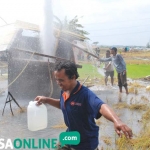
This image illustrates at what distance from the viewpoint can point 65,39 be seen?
10.1 m

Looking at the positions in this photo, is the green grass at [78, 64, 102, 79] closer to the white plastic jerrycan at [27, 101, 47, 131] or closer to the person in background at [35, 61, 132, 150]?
the white plastic jerrycan at [27, 101, 47, 131]

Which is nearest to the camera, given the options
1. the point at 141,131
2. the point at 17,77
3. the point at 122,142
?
the point at 122,142

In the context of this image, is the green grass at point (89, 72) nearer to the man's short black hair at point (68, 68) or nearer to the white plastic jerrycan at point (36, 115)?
the white plastic jerrycan at point (36, 115)

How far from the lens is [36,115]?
3209 millimetres

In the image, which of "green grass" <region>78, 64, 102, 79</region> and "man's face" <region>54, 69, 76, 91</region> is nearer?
"man's face" <region>54, 69, 76, 91</region>

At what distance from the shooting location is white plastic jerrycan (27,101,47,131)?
3.19 m

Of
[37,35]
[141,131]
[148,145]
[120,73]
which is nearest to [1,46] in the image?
[37,35]

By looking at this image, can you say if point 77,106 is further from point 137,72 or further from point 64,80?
point 137,72

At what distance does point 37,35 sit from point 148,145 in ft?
22.4

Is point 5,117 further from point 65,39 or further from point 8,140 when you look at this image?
point 65,39

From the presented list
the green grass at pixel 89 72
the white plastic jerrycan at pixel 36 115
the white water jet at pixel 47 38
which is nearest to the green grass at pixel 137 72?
the green grass at pixel 89 72

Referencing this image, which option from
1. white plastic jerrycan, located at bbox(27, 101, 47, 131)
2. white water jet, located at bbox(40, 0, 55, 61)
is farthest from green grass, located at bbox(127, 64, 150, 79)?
white plastic jerrycan, located at bbox(27, 101, 47, 131)

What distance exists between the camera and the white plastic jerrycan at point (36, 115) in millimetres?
3193

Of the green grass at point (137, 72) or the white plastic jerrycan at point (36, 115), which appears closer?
the white plastic jerrycan at point (36, 115)
